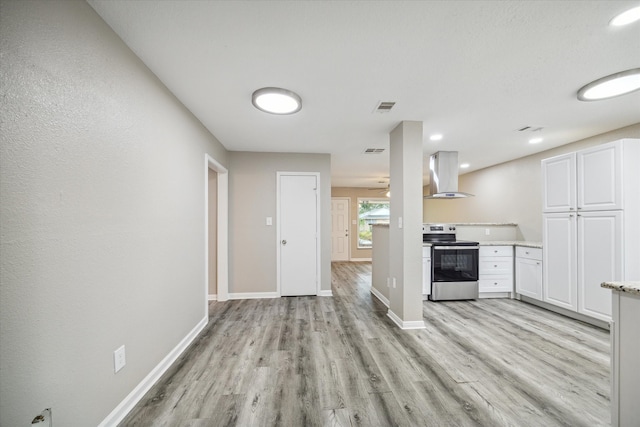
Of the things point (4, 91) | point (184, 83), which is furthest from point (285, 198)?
point (4, 91)

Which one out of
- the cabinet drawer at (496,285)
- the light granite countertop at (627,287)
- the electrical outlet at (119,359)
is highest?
the light granite countertop at (627,287)

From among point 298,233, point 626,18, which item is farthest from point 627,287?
point 298,233

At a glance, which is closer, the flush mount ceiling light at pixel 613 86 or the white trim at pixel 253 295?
the flush mount ceiling light at pixel 613 86

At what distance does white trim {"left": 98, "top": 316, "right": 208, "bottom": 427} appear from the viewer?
4.80 ft

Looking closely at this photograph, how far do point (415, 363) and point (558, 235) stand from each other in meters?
2.64

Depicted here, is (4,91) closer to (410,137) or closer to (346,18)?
(346,18)

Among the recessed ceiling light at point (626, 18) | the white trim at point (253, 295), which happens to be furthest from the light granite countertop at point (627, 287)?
the white trim at point (253, 295)

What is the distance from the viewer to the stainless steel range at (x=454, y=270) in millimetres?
3811

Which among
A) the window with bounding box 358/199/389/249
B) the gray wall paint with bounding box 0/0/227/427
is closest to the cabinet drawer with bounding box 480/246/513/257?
the window with bounding box 358/199/389/249

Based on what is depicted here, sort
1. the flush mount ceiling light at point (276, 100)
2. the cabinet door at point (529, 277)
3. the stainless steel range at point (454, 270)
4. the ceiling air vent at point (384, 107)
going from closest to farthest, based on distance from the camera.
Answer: the flush mount ceiling light at point (276, 100) → the ceiling air vent at point (384, 107) → the cabinet door at point (529, 277) → the stainless steel range at point (454, 270)

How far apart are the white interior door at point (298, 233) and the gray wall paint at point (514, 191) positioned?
3.68 metres

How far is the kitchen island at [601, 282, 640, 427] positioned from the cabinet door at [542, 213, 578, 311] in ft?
7.12

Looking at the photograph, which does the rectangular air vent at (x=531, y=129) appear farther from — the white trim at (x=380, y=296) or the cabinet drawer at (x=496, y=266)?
the white trim at (x=380, y=296)

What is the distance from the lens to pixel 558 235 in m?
3.16
